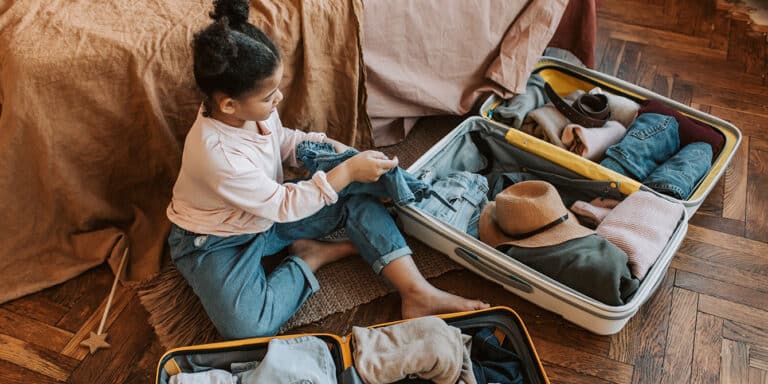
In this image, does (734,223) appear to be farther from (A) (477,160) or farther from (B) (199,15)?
(B) (199,15)

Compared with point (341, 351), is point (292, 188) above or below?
above

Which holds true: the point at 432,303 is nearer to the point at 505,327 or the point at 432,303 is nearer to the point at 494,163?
the point at 505,327

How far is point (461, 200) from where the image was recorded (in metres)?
1.30

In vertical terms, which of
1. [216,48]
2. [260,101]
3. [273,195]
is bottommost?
[273,195]

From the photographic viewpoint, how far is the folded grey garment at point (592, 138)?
4.54 feet

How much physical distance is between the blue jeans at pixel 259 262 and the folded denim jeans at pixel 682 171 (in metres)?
0.57

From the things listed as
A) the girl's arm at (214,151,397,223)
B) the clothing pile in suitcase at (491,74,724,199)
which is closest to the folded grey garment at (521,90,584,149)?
the clothing pile in suitcase at (491,74,724,199)

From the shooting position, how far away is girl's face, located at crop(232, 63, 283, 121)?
944mm

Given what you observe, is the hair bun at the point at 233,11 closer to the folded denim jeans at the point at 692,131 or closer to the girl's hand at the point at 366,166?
the girl's hand at the point at 366,166

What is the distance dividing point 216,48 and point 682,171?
1.01 m

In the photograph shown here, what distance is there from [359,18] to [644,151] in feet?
2.29

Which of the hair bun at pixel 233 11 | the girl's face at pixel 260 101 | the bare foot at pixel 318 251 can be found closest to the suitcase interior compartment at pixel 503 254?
the bare foot at pixel 318 251

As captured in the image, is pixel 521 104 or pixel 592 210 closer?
pixel 592 210

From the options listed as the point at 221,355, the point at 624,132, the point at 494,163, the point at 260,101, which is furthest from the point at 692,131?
the point at 221,355
